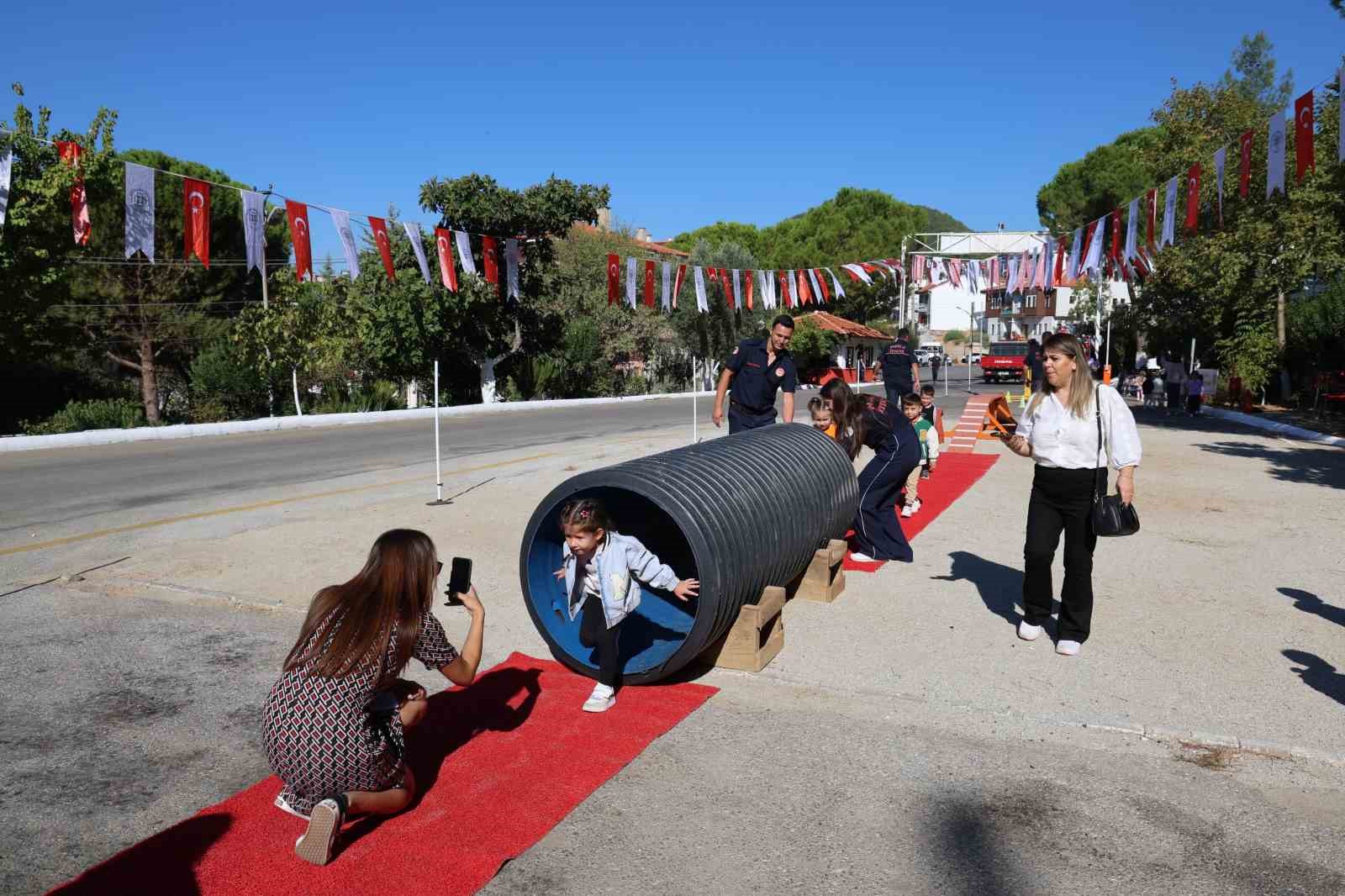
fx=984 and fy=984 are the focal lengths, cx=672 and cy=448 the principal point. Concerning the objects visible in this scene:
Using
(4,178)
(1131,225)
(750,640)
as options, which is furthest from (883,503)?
(1131,225)

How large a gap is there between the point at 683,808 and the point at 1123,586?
4.72 meters

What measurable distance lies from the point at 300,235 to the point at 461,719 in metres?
13.2

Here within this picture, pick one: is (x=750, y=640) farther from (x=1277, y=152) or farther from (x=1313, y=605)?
(x=1277, y=152)

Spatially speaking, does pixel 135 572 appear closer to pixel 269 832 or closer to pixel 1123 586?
pixel 269 832

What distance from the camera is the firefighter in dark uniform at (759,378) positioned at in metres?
8.49

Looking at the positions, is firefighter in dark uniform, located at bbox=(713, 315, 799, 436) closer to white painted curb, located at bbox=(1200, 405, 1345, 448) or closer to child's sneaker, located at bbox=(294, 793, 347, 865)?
child's sneaker, located at bbox=(294, 793, 347, 865)

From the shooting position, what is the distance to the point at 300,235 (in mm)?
15977

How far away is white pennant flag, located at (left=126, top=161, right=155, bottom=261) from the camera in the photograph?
13.5 m

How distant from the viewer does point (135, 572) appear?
7805mm

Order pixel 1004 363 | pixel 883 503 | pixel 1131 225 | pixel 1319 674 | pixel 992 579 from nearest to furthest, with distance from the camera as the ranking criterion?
pixel 1319 674
pixel 992 579
pixel 883 503
pixel 1131 225
pixel 1004 363

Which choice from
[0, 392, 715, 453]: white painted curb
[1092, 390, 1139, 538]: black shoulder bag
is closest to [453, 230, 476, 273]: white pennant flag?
[0, 392, 715, 453]: white painted curb

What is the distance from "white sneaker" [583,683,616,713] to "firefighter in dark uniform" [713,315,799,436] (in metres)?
3.91

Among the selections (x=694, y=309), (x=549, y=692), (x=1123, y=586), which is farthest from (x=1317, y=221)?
(x=694, y=309)

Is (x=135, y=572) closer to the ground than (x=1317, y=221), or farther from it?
closer to the ground
